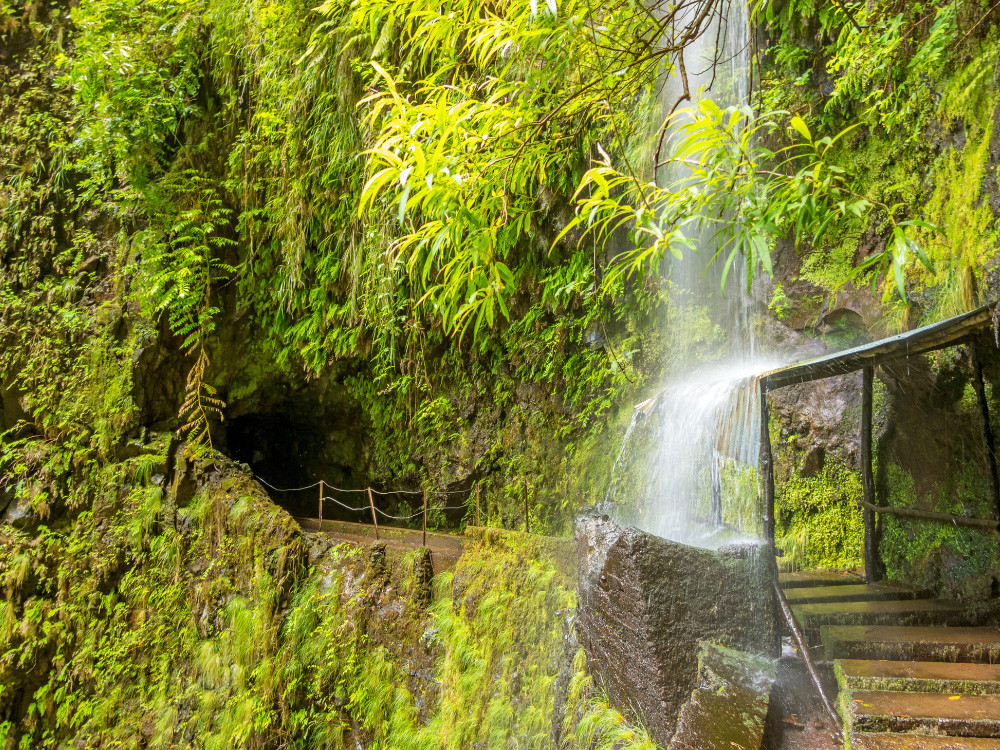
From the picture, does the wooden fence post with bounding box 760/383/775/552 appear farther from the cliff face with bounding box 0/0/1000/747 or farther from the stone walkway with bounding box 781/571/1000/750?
the cliff face with bounding box 0/0/1000/747

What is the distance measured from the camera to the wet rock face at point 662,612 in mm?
3096

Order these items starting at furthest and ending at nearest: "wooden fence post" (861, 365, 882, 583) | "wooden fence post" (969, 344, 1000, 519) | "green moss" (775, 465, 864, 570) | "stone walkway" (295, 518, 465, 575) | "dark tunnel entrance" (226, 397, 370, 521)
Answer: "dark tunnel entrance" (226, 397, 370, 521) → "stone walkway" (295, 518, 465, 575) → "green moss" (775, 465, 864, 570) → "wooden fence post" (861, 365, 882, 583) → "wooden fence post" (969, 344, 1000, 519)

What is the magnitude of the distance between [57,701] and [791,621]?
812cm

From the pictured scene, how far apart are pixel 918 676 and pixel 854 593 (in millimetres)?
1416

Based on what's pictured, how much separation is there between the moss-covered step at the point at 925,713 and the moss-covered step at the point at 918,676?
38 millimetres

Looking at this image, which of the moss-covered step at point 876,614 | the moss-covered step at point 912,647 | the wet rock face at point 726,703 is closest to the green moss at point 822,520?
the moss-covered step at point 876,614

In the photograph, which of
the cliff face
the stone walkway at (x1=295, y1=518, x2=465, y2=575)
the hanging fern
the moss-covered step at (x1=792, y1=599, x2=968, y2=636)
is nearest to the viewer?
the moss-covered step at (x1=792, y1=599, x2=968, y2=636)

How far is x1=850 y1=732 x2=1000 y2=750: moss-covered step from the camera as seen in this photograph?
2.54 metres

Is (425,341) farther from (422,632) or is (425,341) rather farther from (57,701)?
(57,701)

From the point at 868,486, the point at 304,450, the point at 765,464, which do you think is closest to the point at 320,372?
the point at 304,450

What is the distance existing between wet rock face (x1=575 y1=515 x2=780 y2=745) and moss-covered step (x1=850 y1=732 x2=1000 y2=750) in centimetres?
66

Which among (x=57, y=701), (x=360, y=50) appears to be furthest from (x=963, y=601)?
(x=57, y=701)

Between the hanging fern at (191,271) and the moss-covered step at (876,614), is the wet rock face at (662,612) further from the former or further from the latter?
the hanging fern at (191,271)

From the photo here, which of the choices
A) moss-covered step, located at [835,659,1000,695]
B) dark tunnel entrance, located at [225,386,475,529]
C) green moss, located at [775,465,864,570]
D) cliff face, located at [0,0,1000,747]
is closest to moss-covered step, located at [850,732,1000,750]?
moss-covered step, located at [835,659,1000,695]
